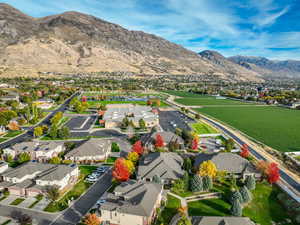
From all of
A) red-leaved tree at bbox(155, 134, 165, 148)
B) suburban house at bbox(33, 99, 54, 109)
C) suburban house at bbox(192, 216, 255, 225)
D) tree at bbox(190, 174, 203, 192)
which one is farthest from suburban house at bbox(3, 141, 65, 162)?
suburban house at bbox(33, 99, 54, 109)

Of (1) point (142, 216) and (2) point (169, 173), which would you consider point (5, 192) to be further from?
(2) point (169, 173)

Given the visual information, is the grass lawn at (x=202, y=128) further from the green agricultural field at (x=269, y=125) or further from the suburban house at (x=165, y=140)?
the suburban house at (x=165, y=140)

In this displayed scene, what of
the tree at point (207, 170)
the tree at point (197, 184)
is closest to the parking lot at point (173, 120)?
the tree at point (207, 170)

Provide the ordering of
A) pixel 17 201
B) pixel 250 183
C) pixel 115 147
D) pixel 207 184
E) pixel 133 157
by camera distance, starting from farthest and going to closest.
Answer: pixel 115 147
pixel 133 157
pixel 250 183
pixel 207 184
pixel 17 201

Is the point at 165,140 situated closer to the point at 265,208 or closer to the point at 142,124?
the point at 142,124

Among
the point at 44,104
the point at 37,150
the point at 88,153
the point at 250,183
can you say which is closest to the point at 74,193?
the point at 88,153
